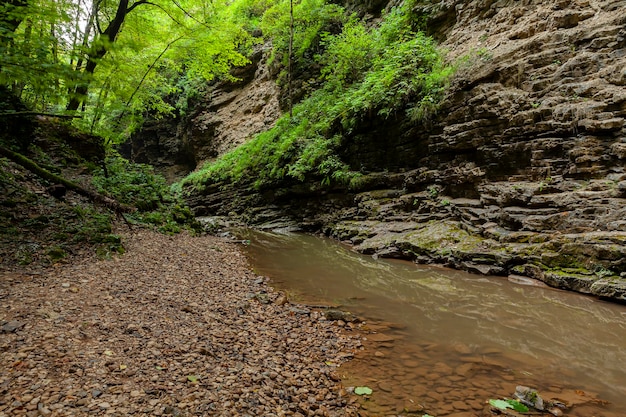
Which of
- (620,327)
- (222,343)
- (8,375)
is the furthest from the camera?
(620,327)

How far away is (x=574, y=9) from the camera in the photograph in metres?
9.73

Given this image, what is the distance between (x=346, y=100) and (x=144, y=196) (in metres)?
9.23

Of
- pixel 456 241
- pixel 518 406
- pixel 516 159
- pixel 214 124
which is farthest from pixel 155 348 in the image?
pixel 214 124

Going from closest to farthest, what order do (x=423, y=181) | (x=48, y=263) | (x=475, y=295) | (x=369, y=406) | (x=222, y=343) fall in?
(x=369, y=406) < (x=222, y=343) < (x=48, y=263) < (x=475, y=295) < (x=423, y=181)

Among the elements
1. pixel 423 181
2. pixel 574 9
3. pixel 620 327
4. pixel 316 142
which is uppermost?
pixel 574 9

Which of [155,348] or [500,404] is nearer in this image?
[500,404]

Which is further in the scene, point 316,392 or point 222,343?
point 222,343

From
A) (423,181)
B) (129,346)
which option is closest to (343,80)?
(423,181)

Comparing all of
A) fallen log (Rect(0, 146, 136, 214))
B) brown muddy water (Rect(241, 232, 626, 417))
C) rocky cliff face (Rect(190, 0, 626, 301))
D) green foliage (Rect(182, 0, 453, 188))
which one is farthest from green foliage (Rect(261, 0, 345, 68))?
brown muddy water (Rect(241, 232, 626, 417))

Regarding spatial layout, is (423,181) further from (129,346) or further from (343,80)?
(129,346)

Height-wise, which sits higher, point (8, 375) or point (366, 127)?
point (366, 127)

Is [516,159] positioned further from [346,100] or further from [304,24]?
[304,24]

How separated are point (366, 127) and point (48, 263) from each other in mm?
11733

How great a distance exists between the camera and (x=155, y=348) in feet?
11.2
